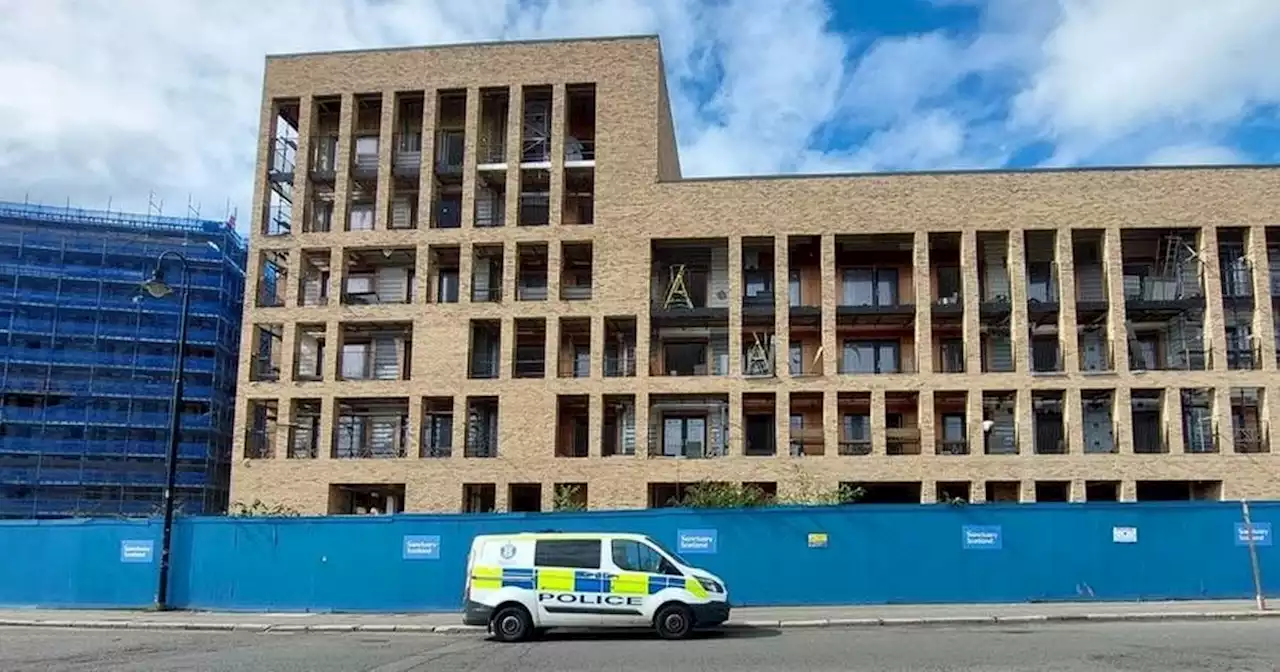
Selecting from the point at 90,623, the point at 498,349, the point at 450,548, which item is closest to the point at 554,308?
the point at 498,349

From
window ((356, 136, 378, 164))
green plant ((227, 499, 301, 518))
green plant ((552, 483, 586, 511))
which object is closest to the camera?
green plant ((552, 483, 586, 511))

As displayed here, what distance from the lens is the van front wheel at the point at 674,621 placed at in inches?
651

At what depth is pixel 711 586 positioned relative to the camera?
16938 mm

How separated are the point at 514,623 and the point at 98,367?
1673 inches

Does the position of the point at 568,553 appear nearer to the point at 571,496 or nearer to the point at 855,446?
the point at 571,496

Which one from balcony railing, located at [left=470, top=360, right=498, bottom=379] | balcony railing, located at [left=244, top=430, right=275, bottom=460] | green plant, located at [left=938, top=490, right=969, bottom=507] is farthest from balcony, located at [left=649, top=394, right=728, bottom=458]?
balcony railing, located at [left=244, top=430, right=275, bottom=460]

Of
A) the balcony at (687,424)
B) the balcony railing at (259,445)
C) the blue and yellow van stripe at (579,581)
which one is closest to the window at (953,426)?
the balcony at (687,424)

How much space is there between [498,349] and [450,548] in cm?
1908

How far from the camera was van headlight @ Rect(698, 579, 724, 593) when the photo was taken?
663 inches

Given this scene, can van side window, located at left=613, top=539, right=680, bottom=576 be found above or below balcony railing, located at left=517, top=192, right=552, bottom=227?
below

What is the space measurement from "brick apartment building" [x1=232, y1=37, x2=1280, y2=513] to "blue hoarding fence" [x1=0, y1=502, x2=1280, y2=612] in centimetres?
1492

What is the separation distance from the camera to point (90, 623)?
20609 millimetres

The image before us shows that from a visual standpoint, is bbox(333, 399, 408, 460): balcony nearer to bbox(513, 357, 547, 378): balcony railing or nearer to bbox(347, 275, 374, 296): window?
bbox(513, 357, 547, 378): balcony railing

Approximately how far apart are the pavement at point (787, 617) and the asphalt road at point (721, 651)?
2.74 ft
